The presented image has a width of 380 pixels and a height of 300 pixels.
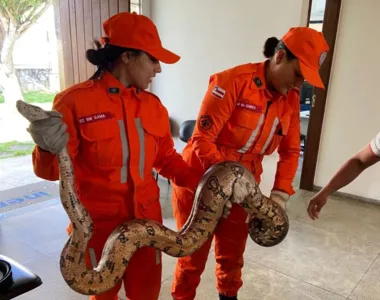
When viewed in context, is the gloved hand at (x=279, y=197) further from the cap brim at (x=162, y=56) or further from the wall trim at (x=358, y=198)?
the wall trim at (x=358, y=198)

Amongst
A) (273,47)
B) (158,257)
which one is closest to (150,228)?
(158,257)

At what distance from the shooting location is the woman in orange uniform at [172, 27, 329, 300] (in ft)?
4.72

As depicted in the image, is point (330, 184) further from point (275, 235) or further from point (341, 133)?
point (341, 133)

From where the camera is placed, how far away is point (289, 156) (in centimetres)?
176

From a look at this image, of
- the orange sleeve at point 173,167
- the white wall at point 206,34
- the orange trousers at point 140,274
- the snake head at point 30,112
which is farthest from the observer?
the white wall at point 206,34

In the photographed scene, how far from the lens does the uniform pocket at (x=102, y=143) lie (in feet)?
4.00

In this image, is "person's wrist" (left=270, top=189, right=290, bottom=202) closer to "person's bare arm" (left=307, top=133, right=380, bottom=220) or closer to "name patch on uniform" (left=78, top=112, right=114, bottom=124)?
"person's bare arm" (left=307, top=133, right=380, bottom=220)

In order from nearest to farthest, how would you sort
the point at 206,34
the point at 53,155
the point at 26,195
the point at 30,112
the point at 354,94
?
the point at 30,112 → the point at 53,155 → the point at 354,94 → the point at 26,195 → the point at 206,34

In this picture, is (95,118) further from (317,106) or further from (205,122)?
(317,106)

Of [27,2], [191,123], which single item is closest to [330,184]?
[191,123]

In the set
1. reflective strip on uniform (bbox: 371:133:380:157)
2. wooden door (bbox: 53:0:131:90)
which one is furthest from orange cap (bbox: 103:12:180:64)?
wooden door (bbox: 53:0:131:90)

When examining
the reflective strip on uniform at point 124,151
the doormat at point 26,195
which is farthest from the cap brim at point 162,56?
the doormat at point 26,195

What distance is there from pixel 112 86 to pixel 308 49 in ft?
2.54

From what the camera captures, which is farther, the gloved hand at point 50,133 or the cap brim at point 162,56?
the cap brim at point 162,56
